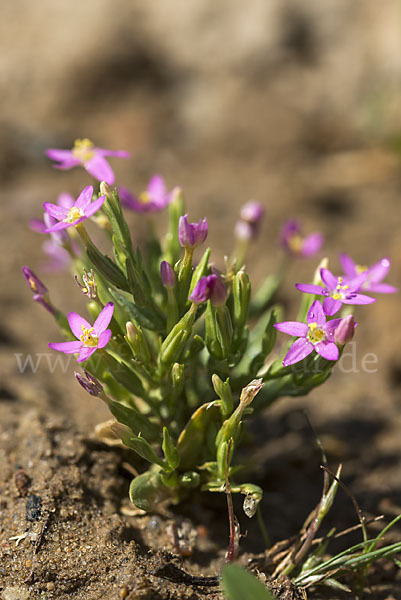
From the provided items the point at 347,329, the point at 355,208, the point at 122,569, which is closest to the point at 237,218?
the point at 355,208

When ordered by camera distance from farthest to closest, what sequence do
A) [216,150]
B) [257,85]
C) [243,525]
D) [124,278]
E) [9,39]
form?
[9,39], [257,85], [216,150], [243,525], [124,278]

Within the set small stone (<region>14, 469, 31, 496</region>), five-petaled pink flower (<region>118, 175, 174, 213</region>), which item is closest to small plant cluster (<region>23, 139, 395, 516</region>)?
five-petaled pink flower (<region>118, 175, 174, 213</region>)

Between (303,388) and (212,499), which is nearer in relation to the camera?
(303,388)

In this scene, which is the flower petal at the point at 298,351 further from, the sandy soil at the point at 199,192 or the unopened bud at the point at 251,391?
the sandy soil at the point at 199,192

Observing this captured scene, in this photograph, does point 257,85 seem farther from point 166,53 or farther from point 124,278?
point 124,278

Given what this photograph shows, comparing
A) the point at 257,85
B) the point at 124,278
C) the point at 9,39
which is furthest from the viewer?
the point at 9,39

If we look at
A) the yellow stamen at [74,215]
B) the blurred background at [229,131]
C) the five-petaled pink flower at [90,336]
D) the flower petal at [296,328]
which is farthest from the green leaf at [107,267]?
the blurred background at [229,131]
